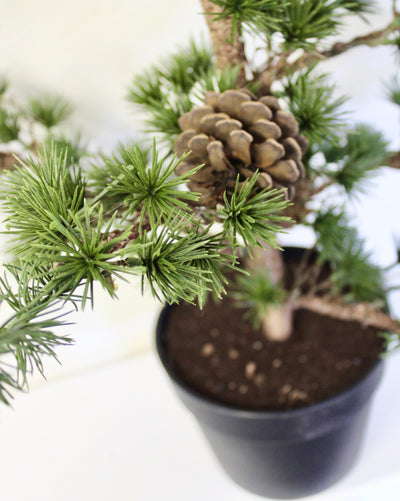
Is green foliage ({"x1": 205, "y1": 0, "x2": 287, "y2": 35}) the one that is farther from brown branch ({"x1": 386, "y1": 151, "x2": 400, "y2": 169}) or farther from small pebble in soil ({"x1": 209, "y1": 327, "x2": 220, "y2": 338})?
small pebble in soil ({"x1": 209, "y1": 327, "x2": 220, "y2": 338})

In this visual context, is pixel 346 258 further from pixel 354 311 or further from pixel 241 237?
pixel 241 237

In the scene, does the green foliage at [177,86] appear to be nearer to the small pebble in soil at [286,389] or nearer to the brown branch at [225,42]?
the brown branch at [225,42]

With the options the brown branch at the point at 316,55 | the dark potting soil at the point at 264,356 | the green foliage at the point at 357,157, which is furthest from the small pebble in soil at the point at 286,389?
the brown branch at the point at 316,55

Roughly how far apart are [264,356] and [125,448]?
28cm

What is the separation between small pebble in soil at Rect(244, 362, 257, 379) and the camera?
61 cm

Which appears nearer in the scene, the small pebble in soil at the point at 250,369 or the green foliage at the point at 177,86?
the green foliage at the point at 177,86

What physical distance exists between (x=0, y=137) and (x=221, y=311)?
0.40 meters

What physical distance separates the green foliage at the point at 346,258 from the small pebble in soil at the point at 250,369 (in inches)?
6.0

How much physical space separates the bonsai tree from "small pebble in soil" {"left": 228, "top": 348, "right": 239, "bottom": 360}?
23cm

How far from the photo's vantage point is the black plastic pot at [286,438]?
0.50 m

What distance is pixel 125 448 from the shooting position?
0.71 metres

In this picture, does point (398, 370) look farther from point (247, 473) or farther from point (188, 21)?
point (188, 21)

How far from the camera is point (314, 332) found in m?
0.66

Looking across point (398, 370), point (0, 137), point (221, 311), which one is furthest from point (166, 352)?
point (398, 370)
